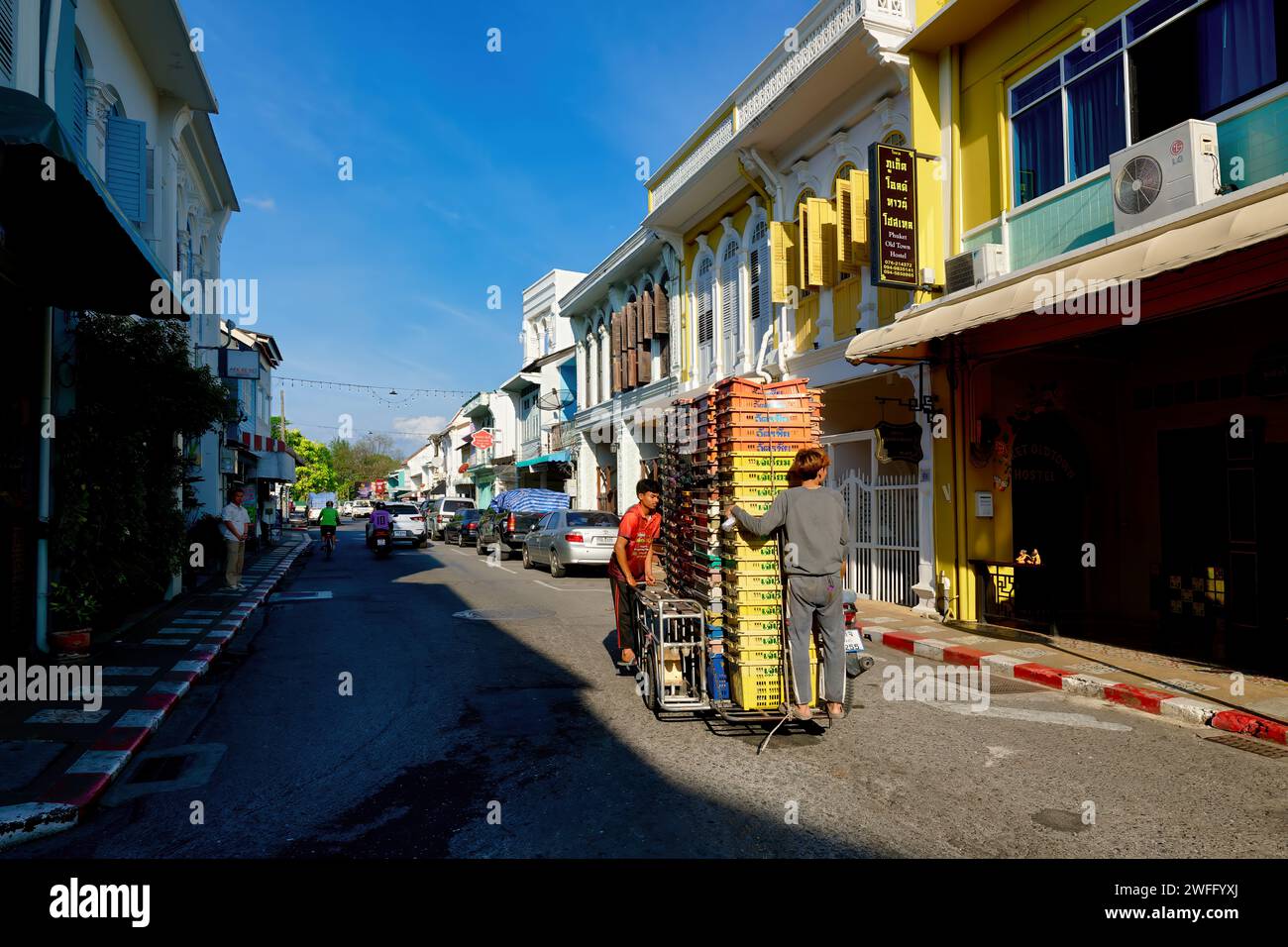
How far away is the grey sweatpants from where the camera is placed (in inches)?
222

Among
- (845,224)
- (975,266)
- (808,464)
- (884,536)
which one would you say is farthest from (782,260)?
(808,464)

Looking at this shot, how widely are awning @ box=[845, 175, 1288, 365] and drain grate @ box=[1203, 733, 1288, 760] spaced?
12.4 ft

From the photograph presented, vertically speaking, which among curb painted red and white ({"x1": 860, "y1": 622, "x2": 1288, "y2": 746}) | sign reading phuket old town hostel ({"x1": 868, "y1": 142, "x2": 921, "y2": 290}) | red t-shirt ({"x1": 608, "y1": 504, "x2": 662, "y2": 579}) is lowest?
curb painted red and white ({"x1": 860, "y1": 622, "x2": 1288, "y2": 746})

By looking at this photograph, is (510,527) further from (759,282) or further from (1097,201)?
(1097,201)

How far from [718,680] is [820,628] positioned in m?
0.88

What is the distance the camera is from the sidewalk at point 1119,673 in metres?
6.39

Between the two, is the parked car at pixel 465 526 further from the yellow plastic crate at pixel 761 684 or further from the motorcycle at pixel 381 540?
the yellow plastic crate at pixel 761 684

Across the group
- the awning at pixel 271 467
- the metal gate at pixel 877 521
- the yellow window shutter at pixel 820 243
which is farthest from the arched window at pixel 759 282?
the awning at pixel 271 467

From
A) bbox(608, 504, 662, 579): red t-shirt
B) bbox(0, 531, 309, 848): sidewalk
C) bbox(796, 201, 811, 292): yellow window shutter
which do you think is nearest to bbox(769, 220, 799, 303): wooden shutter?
bbox(796, 201, 811, 292): yellow window shutter

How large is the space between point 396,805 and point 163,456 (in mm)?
8185

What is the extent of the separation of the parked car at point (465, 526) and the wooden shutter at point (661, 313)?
37.3 feet

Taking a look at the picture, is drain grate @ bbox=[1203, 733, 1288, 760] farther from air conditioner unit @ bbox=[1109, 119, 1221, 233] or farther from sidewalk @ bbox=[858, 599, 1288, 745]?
air conditioner unit @ bbox=[1109, 119, 1221, 233]

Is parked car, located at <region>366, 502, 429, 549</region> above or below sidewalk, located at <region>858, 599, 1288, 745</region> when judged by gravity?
above
